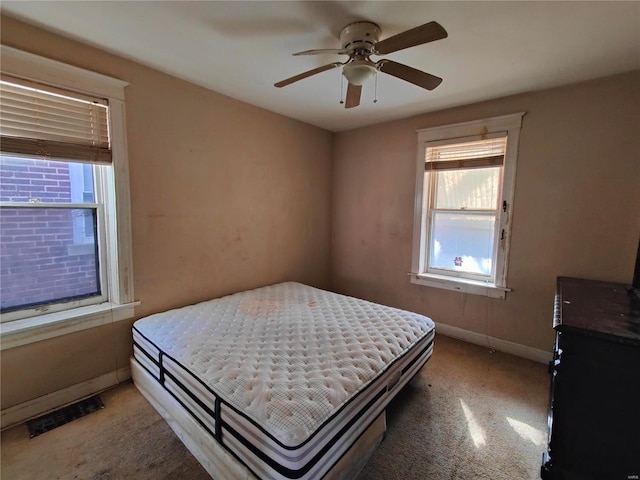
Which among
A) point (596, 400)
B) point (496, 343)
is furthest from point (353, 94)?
point (496, 343)

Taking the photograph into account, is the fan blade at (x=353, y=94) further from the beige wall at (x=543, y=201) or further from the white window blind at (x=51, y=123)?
the white window blind at (x=51, y=123)

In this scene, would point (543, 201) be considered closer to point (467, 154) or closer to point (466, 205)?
point (466, 205)

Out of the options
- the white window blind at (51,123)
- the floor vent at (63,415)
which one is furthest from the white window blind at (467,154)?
the floor vent at (63,415)

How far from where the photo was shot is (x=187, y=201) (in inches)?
98.2

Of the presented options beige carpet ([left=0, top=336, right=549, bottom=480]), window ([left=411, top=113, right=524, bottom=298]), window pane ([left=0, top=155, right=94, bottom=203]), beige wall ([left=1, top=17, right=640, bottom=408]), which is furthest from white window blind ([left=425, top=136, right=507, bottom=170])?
window pane ([left=0, top=155, right=94, bottom=203])

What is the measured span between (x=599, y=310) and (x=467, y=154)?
1849mm

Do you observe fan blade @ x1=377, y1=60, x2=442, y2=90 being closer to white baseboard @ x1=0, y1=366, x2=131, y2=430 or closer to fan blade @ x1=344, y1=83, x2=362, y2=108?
fan blade @ x1=344, y1=83, x2=362, y2=108

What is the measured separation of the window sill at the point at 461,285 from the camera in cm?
278

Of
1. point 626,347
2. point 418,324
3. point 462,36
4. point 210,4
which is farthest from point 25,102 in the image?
point 626,347

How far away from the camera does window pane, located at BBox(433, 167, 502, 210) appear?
2816 mm

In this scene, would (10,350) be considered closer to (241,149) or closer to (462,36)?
(241,149)

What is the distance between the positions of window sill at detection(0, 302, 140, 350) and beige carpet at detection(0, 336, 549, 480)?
0.52 meters

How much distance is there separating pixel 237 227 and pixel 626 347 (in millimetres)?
2797

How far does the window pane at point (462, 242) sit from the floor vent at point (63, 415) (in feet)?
10.6
